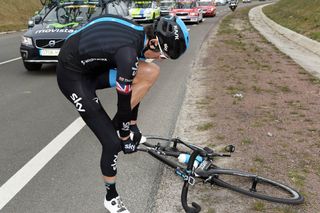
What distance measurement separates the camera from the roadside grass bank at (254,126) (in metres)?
3.76

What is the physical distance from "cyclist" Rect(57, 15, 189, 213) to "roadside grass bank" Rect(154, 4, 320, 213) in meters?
0.77

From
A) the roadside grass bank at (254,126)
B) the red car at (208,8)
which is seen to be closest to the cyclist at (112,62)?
the roadside grass bank at (254,126)

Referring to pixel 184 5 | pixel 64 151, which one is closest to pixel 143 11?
pixel 184 5

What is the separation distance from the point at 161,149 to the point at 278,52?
35.5ft

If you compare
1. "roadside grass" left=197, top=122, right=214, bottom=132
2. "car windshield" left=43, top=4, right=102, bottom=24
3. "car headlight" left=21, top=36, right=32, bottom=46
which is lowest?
"car headlight" left=21, top=36, right=32, bottom=46

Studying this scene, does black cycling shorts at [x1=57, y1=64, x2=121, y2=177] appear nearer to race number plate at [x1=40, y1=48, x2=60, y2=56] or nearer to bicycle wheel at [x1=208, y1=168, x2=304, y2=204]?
bicycle wheel at [x1=208, y1=168, x2=304, y2=204]

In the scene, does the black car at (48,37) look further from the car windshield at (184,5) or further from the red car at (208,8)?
the red car at (208,8)

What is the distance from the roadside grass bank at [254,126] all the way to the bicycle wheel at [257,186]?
7 centimetres

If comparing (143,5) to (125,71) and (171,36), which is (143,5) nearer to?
(171,36)

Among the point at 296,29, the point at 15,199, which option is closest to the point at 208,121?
the point at 15,199

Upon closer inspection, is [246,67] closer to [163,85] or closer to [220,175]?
[163,85]

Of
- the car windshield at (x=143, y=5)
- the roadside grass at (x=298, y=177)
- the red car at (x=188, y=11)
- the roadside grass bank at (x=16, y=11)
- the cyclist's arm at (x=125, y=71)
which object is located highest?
the cyclist's arm at (x=125, y=71)

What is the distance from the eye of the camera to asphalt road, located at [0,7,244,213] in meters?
3.84

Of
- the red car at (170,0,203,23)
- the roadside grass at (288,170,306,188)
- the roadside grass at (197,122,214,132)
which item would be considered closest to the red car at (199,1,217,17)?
the red car at (170,0,203,23)
